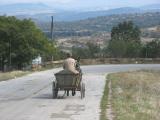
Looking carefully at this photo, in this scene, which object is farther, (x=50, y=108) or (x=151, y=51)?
(x=151, y=51)

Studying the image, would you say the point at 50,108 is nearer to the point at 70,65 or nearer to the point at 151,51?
the point at 70,65

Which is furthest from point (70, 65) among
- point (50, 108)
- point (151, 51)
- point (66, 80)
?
point (151, 51)

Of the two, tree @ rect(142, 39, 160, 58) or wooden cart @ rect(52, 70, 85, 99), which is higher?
wooden cart @ rect(52, 70, 85, 99)

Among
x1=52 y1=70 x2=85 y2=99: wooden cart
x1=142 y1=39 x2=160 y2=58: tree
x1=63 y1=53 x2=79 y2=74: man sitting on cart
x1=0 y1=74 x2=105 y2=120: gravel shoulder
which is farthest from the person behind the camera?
x1=142 y1=39 x2=160 y2=58: tree

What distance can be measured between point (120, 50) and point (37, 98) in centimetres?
6600

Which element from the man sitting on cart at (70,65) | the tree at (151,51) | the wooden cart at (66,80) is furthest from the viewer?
the tree at (151,51)

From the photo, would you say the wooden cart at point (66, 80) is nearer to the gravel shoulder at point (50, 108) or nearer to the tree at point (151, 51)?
the gravel shoulder at point (50, 108)

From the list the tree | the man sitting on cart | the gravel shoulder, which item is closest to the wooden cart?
the man sitting on cart

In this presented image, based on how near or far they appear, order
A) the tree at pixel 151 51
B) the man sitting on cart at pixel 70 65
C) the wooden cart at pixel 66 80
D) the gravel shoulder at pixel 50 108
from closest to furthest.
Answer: the gravel shoulder at pixel 50 108
the wooden cart at pixel 66 80
the man sitting on cart at pixel 70 65
the tree at pixel 151 51

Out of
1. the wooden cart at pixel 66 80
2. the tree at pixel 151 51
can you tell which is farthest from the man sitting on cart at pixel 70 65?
the tree at pixel 151 51

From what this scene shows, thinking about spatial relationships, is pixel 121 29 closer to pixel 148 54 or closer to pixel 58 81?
pixel 148 54

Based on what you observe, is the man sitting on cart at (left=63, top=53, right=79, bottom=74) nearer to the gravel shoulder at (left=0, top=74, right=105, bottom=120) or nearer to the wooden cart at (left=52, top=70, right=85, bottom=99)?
the wooden cart at (left=52, top=70, right=85, bottom=99)

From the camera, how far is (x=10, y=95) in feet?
80.8

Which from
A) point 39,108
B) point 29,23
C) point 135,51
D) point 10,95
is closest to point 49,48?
point 29,23
